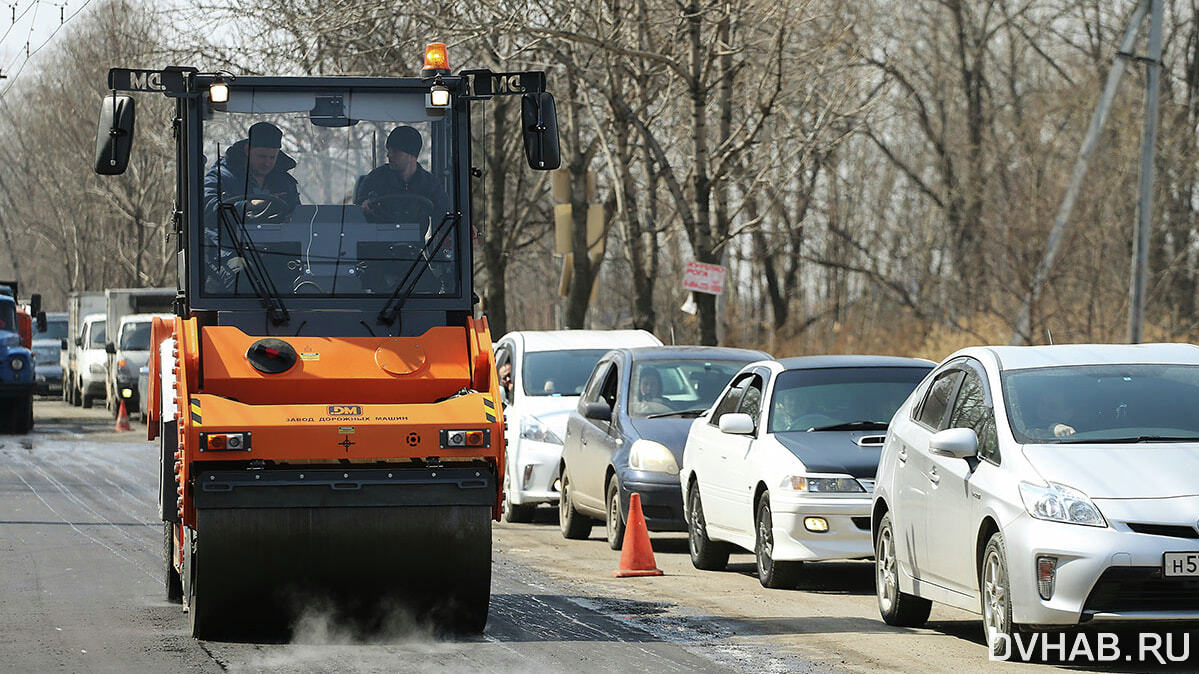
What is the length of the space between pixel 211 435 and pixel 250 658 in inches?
44.1

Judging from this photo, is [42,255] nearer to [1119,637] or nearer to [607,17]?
[607,17]

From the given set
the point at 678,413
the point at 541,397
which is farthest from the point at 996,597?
the point at 541,397

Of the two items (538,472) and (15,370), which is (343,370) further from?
(15,370)

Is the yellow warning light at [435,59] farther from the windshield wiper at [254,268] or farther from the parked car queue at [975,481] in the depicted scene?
the parked car queue at [975,481]

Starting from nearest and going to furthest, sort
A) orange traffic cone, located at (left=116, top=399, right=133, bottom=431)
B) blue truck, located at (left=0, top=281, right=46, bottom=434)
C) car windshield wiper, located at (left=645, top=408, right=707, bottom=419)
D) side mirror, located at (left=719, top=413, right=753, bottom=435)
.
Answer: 1. side mirror, located at (left=719, top=413, right=753, bottom=435)
2. car windshield wiper, located at (left=645, top=408, right=707, bottom=419)
3. blue truck, located at (left=0, top=281, right=46, bottom=434)
4. orange traffic cone, located at (left=116, top=399, right=133, bottom=431)

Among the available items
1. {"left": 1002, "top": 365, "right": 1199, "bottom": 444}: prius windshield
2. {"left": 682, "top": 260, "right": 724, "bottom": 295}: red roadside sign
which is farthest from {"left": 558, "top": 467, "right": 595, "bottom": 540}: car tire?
{"left": 682, "top": 260, "right": 724, "bottom": 295}: red roadside sign

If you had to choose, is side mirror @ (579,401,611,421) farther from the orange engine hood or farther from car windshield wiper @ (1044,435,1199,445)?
car windshield wiper @ (1044,435,1199,445)

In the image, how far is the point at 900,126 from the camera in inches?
2055

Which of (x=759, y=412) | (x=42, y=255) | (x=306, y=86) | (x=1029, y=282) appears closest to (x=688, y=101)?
(x=1029, y=282)

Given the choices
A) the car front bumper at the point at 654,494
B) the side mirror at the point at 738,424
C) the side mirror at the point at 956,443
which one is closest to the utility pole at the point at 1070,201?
the car front bumper at the point at 654,494

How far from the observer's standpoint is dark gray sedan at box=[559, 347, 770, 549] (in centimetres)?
1480

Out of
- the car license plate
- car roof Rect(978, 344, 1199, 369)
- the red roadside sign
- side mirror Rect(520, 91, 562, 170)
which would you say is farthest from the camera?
the red roadside sign

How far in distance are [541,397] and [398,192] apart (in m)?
8.06

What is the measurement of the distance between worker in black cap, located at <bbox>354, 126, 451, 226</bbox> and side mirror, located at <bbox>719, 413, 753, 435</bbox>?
3400 millimetres
